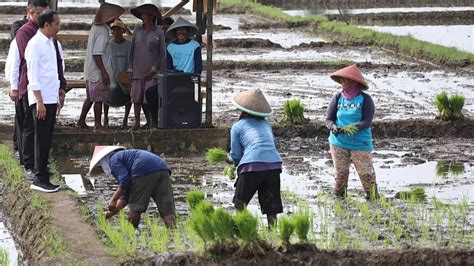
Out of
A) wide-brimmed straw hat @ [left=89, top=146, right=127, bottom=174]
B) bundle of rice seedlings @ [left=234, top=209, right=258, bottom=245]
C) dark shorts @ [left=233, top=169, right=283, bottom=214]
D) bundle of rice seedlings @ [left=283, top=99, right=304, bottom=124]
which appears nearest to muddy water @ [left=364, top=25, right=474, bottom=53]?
bundle of rice seedlings @ [left=283, top=99, right=304, bottom=124]

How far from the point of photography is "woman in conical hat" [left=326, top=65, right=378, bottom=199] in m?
9.83

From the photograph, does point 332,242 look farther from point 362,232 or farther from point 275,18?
point 275,18

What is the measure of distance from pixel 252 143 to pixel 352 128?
4.99ft

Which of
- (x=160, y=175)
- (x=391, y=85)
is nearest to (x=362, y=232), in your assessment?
(x=160, y=175)

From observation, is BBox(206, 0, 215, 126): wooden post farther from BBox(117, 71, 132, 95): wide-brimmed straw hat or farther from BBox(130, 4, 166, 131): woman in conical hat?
BBox(117, 71, 132, 95): wide-brimmed straw hat

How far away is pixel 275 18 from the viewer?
27.1 m

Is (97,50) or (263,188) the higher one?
(97,50)

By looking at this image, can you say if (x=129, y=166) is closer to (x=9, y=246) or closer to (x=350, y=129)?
(x=9, y=246)

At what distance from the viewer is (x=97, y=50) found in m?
12.1

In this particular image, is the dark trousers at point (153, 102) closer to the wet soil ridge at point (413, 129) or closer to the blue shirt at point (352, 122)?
the wet soil ridge at point (413, 129)

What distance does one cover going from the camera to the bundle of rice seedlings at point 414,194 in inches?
376

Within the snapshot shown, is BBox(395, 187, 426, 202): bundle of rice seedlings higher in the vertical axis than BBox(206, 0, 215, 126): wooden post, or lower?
lower

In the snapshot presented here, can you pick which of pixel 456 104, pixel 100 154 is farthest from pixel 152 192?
pixel 456 104

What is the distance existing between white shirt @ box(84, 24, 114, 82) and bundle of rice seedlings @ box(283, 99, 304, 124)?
6.68 ft
